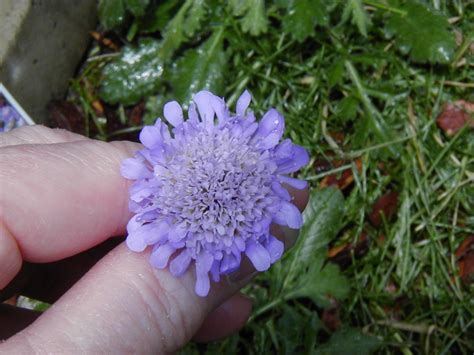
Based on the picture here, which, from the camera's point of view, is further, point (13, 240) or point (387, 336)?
point (387, 336)

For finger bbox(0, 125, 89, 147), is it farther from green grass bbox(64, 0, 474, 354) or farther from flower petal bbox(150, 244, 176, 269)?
green grass bbox(64, 0, 474, 354)

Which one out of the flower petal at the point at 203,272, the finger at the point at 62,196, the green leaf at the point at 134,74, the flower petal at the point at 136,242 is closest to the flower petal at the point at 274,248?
the flower petal at the point at 203,272

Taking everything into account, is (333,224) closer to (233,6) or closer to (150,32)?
(233,6)

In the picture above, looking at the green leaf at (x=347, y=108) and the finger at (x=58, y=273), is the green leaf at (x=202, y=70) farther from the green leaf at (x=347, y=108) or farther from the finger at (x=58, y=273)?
the finger at (x=58, y=273)

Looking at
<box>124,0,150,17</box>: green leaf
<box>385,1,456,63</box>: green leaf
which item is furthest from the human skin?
<box>385,1,456,63</box>: green leaf

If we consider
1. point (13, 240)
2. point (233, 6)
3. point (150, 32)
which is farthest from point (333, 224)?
point (13, 240)

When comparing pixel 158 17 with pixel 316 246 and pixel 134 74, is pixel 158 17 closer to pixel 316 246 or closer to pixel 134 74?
pixel 134 74
